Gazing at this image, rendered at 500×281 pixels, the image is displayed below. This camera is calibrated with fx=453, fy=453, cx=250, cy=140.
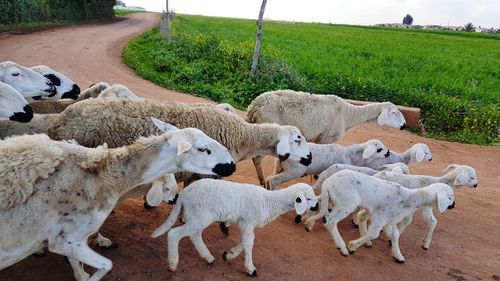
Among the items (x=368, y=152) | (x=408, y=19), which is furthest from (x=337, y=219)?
(x=408, y=19)

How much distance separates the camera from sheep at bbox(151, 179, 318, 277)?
5.48m

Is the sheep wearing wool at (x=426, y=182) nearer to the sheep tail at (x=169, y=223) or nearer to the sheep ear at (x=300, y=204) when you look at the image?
the sheep ear at (x=300, y=204)

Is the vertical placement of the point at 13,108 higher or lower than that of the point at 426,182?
higher

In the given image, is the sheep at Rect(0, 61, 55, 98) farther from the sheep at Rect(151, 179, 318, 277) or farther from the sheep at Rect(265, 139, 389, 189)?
the sheep at Rect(265, 139, 389, 189)

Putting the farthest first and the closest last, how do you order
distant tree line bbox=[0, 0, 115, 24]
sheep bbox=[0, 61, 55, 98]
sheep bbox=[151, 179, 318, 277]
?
distant tree line bbox=[0, 0, 115, 24]
sheep bbox=[0, 61, 55, 98]
sheep bbox=[151, 179, 318, 277]

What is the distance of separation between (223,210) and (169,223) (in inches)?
26.7

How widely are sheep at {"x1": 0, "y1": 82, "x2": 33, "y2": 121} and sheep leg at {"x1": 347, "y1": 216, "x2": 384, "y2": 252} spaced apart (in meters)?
4.72

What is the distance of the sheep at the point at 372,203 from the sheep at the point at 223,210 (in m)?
0.68

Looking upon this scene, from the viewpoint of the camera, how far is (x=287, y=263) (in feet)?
19.2

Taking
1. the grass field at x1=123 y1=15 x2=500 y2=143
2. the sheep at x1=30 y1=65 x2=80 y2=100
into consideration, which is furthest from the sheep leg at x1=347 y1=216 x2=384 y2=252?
the grass field at x1=123 y1=15 x2=500 y2=143

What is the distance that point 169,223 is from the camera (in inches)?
219

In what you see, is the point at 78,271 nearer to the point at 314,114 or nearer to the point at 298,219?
the point at 298,219

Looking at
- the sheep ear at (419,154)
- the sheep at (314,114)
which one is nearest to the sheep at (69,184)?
the sheep at (314,114)

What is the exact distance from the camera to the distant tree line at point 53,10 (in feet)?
87.2
